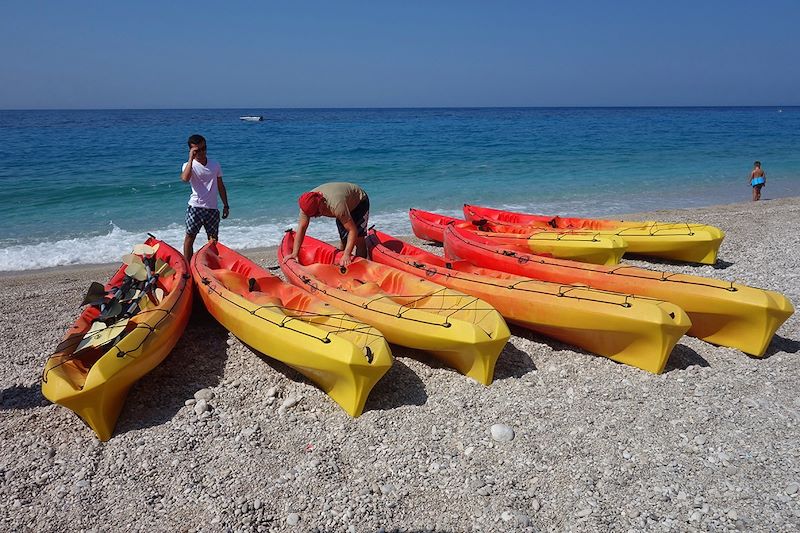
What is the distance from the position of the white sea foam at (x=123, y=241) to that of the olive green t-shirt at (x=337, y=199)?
4699mm

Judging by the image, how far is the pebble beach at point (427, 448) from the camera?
311cm

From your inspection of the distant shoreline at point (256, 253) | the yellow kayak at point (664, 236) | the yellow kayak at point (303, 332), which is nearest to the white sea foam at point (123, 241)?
the distant shoreline at point (256, 253)

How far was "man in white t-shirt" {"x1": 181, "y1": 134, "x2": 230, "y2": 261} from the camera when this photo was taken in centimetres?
591

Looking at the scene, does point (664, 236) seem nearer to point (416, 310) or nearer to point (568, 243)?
point (568, 243)

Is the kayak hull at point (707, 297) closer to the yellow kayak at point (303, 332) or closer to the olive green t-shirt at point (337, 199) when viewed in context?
the olive green t-shirt at point (337, 199)

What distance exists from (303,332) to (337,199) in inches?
77.7

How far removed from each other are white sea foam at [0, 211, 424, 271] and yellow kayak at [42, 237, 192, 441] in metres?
4.04

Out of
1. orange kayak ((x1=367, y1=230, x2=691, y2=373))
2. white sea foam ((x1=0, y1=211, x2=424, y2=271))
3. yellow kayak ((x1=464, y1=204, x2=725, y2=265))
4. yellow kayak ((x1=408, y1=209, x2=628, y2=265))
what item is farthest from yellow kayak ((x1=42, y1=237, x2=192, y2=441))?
yellow kayak ((x1=464, y1=204, x2=725, y2=265))

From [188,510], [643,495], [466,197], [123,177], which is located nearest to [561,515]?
[643,495]

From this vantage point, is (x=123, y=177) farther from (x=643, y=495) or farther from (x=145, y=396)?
(x=643, y=495)

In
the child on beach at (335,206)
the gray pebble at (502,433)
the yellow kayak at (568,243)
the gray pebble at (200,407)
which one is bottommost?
the gray pebble at (200,407)

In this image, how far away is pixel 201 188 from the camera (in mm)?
6102

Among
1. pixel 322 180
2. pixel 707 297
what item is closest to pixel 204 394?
pixel 707 297

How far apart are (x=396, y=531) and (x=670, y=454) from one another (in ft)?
5.99
